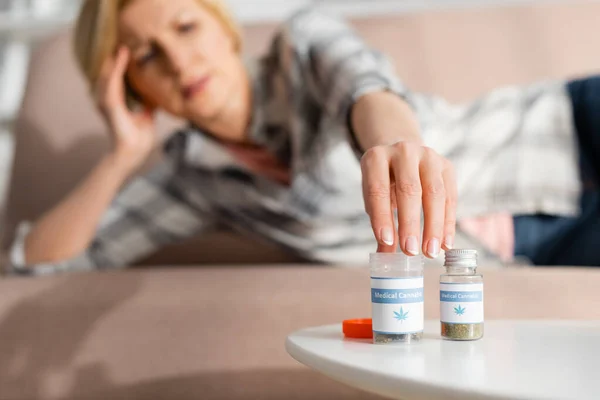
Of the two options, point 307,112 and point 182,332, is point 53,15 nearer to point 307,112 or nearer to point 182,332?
point 307,112

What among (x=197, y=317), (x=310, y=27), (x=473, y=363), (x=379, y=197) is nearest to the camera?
(x=473, y=363)

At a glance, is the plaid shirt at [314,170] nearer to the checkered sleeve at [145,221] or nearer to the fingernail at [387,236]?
the checkered sleeve at [145,221]

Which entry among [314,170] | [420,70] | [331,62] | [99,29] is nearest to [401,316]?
[331,62]

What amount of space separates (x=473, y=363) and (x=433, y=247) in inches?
4.8

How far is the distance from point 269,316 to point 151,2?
1.90 ft

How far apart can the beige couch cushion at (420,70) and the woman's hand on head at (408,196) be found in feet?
2.85

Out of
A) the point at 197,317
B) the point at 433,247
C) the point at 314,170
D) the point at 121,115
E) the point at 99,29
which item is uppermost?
the point at 99,29

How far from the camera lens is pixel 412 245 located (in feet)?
1.74

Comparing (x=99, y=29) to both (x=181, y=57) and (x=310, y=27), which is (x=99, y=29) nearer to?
(x=181, y=57)

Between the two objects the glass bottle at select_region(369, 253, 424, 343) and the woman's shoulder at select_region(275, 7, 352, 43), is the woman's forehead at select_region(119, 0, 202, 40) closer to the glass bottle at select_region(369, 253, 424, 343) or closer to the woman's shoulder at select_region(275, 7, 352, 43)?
the woman's shoulder at select_region(275, 7, 352, 43)

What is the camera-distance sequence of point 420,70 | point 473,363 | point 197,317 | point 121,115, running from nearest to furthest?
point 473,363 < point 197,317 < point 121,115 < point 420,70

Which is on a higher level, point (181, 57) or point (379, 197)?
point (181, 57)

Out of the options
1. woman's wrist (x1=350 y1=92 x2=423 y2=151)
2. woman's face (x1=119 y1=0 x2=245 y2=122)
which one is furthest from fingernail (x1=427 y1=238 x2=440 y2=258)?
woman's face (x1=119 y1=0 x2=245 y2=122)

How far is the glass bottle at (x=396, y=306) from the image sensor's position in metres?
0.52
